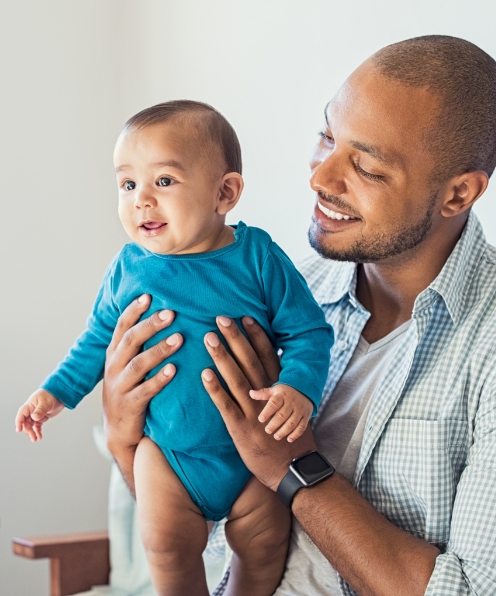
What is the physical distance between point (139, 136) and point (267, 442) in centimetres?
58

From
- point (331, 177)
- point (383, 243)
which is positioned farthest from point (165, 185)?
point (383, 243)

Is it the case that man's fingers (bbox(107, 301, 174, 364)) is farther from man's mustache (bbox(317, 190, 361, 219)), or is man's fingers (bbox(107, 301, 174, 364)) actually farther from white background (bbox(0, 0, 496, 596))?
white background (bbox(0, 0, 496, 596))

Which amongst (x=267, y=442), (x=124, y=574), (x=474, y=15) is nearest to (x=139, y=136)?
(x=267, y=442)

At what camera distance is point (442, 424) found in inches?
55.1

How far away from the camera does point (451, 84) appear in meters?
1.55

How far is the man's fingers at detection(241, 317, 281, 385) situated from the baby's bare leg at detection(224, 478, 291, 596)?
0.66 feet

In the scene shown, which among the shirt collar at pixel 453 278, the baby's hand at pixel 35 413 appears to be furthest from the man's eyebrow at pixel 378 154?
the baby's hand at pixel 35 413

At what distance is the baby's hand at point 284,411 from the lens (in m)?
1.27

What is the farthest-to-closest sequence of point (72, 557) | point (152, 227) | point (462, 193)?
1. point (72, 557)
2. point (462, 193)
3. point (152, 227)

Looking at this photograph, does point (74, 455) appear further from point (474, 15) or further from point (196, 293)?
point (474, 15)

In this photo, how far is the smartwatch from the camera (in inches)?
55.2

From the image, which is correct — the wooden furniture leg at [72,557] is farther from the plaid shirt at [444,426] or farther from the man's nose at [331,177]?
the man's nose at [331,177]

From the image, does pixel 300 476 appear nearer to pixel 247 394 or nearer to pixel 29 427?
pixel 247 394

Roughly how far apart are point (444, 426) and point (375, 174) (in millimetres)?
503
